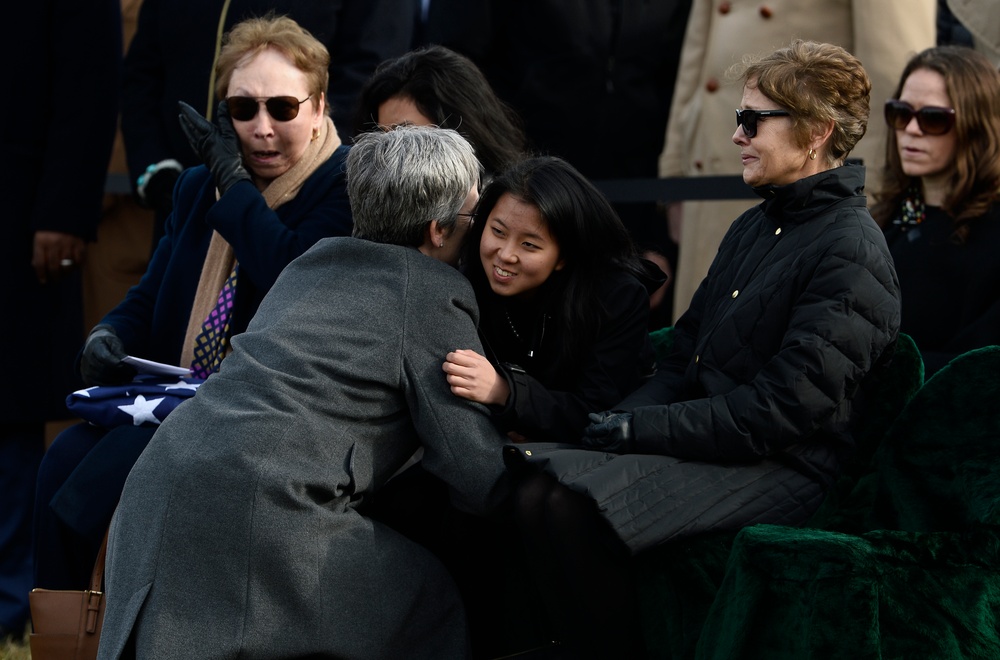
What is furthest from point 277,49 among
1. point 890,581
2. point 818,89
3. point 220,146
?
point 890,581

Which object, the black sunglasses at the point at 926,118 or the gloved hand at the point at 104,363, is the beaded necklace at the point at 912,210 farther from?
the gloved hand at the point at 104,363

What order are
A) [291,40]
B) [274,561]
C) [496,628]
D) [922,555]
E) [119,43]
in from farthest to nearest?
1. [119,43]
2. [291,40]
3. [496,628]
4. [274,561]
5. [922,555]

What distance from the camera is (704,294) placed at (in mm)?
3676

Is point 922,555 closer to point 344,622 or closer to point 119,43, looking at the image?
point 344,622

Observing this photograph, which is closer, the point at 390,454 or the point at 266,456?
the point at 266,456

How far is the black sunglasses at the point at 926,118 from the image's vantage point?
14.7 feet

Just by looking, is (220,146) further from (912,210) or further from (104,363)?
(912,210)

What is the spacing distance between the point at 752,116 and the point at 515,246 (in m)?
0.64

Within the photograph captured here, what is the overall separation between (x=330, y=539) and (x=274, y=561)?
5.4 inches

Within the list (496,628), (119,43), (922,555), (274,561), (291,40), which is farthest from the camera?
(119,43)

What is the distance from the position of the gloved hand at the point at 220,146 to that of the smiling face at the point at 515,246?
890 millimetres

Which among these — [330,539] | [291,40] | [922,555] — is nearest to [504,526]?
[330,539]

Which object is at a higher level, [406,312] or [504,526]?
[406,312]

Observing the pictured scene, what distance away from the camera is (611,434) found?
3.21 metres
